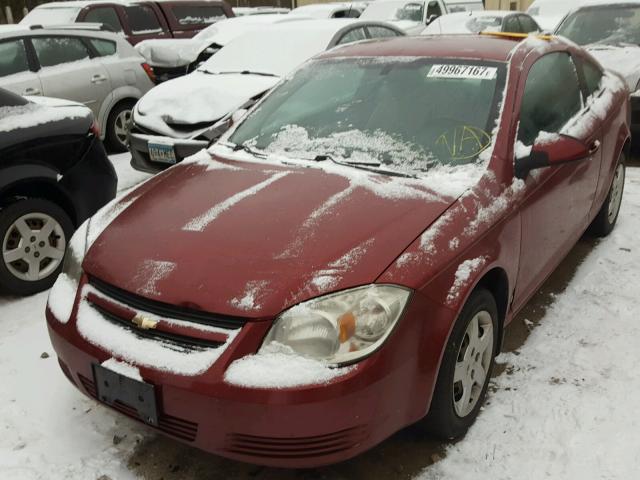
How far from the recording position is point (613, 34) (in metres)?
7.34

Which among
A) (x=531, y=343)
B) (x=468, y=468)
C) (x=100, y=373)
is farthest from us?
(x=531, y=343)

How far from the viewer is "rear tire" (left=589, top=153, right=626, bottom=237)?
175 inches

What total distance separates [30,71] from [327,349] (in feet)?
20.4

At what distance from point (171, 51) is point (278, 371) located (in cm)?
859

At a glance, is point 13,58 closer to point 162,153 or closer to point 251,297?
point 162,153

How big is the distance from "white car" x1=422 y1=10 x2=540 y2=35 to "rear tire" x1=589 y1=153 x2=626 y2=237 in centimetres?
706

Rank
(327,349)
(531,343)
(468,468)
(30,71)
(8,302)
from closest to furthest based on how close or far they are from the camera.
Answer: (327,349)
(468,468)
(531,343)
(8,302)
(30,71)

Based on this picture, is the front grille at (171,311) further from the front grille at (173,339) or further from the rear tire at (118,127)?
the rear tire at (118,127)

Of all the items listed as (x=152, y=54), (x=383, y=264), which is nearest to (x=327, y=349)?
(x=383, y=264)

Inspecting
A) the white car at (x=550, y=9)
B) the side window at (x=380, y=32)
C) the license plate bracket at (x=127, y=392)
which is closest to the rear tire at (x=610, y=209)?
the license plate bracket at (x=127, y=392)

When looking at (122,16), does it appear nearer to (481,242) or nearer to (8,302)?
(8,302)

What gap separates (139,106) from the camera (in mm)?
6410

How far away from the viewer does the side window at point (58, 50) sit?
23.0ft

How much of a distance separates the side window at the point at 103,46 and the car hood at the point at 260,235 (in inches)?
211
